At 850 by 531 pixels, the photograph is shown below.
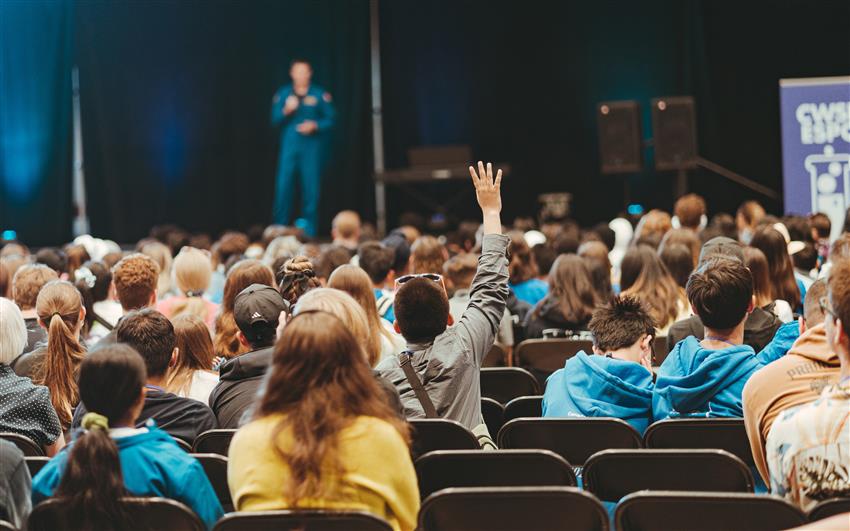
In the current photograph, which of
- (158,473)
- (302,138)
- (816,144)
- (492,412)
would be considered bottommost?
(492,412)

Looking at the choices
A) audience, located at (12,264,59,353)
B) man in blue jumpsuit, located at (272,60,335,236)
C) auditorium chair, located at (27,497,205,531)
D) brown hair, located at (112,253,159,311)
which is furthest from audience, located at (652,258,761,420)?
man in blue jumpsuit, located at (272,60,335,236)

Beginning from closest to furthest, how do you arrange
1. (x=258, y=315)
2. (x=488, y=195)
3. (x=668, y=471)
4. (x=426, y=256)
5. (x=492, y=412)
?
(x=668, y=471)
(x=258, y=315)
(x=488, y=195)
(x=492, y=412)
(x=426, y=256)

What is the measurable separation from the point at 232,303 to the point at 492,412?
53.2 inches

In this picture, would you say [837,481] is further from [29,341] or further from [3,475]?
[29,341]

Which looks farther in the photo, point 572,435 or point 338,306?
point 572,435

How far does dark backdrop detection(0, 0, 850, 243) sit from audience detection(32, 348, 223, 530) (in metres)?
11.3

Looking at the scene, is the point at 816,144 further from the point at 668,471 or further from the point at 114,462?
the point at 114,462

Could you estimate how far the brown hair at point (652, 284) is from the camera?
5477mm

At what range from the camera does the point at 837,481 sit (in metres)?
2.62

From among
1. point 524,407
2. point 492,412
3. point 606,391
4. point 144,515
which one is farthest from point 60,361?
point 606,391

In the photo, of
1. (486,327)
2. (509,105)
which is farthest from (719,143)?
(486,327)

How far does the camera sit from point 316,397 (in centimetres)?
256

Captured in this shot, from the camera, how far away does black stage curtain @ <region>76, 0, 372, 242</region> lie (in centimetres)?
1385

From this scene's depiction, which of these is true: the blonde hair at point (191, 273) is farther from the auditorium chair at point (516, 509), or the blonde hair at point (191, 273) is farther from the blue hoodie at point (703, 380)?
the auditorium chair at point (516, 509)
